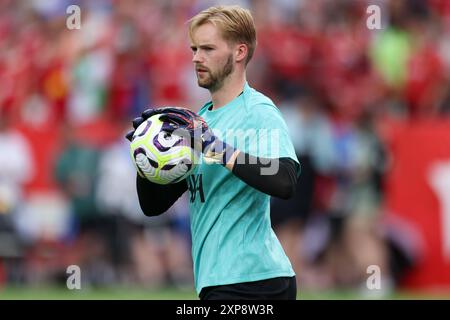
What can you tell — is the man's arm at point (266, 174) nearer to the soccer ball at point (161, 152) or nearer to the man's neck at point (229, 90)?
the soccer ball at point (161, 152)

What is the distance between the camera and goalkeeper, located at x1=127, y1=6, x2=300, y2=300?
5.16 metres

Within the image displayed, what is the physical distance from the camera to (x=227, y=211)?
17.5 feet

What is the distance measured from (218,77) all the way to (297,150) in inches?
305

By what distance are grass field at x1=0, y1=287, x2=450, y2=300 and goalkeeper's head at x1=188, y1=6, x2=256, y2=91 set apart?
631cm

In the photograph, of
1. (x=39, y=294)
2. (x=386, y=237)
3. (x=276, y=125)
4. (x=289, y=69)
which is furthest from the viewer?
(x=289, y=69)

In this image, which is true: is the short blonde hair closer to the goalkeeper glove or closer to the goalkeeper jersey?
the goalkeeper jersey

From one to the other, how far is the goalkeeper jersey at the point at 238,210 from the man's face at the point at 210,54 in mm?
186

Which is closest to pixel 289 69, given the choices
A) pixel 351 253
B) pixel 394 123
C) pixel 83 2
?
pixel 394 123

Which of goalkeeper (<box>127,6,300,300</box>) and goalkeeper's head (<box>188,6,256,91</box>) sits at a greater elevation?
goalkeeper's head (<box>188,6,256,91</box>)

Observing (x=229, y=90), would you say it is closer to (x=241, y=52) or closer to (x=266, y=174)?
(x=241, y=52)

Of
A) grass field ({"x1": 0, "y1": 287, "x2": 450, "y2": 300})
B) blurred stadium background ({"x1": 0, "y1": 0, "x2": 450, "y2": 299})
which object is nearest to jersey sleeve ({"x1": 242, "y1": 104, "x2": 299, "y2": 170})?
grass field ({"x1": 0, "y1": 287, "x2": 450, "y2": 300})

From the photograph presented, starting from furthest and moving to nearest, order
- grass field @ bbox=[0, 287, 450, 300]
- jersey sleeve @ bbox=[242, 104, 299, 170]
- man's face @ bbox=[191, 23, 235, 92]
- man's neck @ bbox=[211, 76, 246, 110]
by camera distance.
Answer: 1. grass field @ bbox=[0, 287, 450, 300]
2. man's neck @ bbox=[211, 76, 246, 110]
3. man's face @ bbox=[191, 23, 235, 92]
4. jersey sleeve @ bbox=[242, 104, 299, 170]

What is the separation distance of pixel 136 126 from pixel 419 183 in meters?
8.16
